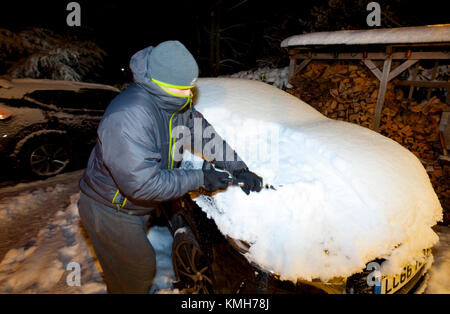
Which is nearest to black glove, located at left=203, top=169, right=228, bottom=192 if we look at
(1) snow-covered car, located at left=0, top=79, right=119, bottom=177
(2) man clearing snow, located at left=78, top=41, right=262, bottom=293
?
(2) man clearing snow, located at left=78, top=41, right=262, bottom=293

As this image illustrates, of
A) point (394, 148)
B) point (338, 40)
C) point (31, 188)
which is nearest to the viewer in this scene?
point (394, 148)

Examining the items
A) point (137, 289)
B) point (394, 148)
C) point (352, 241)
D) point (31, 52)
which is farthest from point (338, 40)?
point (31, 52)

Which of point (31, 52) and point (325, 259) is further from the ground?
point (31, 52)

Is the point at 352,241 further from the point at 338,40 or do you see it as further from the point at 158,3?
the point at 158,3

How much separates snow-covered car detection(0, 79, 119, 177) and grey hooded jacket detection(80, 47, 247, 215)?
3.46 meters

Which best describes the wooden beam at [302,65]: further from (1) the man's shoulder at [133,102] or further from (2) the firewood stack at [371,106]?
(1) the man's shoulder at [133,102]

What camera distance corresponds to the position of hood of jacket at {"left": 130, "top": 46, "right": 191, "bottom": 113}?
1387mm

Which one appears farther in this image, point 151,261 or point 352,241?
point 151,261

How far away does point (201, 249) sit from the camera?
6.05 ft

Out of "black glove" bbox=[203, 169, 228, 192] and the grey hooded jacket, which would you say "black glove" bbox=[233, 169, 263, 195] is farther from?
the grey hooded jacket

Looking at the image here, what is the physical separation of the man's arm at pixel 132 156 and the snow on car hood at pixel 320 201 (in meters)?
0.56

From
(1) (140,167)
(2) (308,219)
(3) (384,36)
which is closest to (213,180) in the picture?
(1) (140,167)

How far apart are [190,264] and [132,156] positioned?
1176 mm

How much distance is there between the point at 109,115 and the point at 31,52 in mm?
11578
